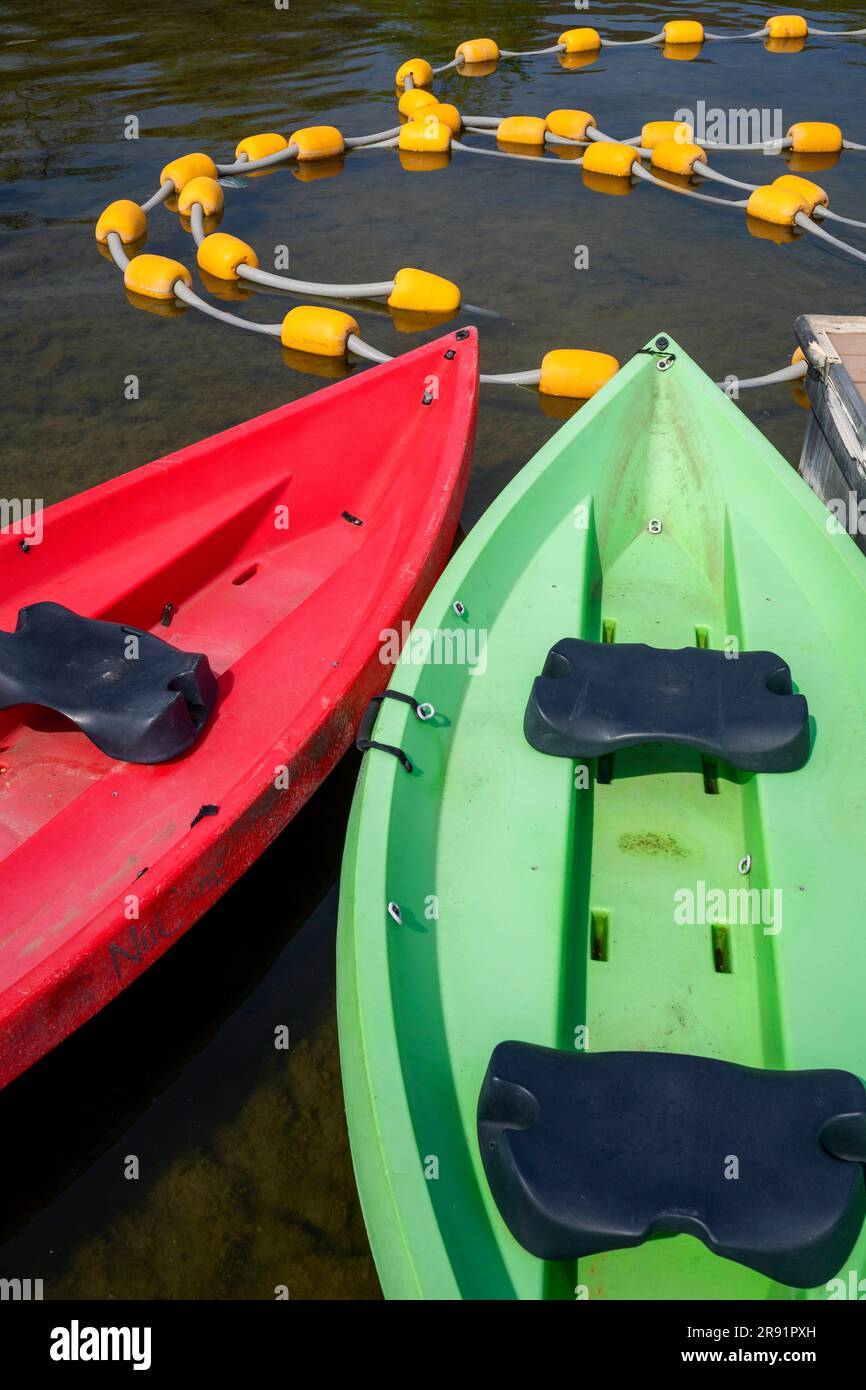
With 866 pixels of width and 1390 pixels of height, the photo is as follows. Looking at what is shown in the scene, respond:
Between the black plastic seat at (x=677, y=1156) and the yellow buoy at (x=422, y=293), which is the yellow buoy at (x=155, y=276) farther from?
the black plastic seat at (x=677, y=1156)

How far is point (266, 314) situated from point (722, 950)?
6471mm

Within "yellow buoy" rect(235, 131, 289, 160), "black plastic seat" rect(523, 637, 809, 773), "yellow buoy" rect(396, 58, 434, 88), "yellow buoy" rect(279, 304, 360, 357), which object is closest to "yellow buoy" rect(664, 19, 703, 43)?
"yellow buoy" rect(396, 58, 434, 88)

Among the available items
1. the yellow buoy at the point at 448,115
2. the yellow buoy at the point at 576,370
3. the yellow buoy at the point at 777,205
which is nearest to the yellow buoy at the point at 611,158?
the yellow buoy at the point at 777,205

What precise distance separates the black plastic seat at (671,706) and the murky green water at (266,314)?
1292mm

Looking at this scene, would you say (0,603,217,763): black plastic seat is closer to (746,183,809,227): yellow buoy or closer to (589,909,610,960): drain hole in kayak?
(589,909,610,960): drain hole in kayak

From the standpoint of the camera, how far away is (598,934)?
3281 millimetres

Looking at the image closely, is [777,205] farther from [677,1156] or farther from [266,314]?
[677,1156]

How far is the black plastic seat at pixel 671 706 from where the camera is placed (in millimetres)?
3371

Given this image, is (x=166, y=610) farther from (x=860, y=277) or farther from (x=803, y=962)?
(x=860, y=277)

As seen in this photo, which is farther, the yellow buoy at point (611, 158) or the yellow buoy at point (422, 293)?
the yellow buoy at point (611, 158)

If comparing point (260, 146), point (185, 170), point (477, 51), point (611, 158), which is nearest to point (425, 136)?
point (260, 146)

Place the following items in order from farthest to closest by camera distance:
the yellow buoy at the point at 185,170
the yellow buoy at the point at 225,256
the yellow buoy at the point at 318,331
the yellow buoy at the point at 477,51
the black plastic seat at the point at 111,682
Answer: the yellow buoy at the point at 477,51 → the yellow buoy at the point at 185,170 → the yellow buoy at the point at 225,256 → the yellow buoy at the point at 318,331 → the black plastic seat at the point at 111,682

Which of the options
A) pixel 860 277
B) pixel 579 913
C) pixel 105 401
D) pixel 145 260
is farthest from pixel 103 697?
pixel 860 277

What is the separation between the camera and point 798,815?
332 centimetres
